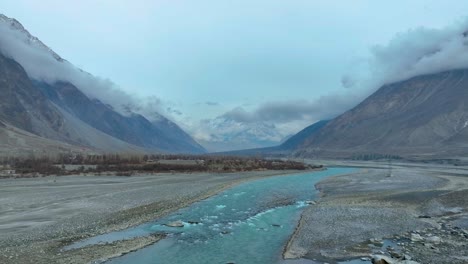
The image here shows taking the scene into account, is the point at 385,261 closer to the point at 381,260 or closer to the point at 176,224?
the point at 381,260

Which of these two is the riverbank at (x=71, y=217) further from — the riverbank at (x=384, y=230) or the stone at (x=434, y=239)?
the stone at (x=434, y=239)

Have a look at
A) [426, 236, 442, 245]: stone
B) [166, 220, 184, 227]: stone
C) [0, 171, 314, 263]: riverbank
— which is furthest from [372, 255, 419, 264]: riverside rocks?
[166, 220, 184, 227]: stone

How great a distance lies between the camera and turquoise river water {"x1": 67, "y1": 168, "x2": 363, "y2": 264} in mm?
24906

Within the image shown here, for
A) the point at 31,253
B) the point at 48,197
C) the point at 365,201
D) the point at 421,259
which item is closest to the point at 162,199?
the point at 48,197

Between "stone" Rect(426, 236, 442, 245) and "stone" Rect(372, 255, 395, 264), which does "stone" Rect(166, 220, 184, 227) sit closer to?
"stone" Rect(372, 255, 395, 264)

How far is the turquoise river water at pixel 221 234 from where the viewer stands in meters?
24.9

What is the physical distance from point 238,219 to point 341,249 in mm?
13583

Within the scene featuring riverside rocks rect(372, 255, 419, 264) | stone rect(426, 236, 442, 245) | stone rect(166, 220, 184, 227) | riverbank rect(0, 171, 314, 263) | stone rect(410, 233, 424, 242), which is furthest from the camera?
stone rect(166, 220, 184, 227)

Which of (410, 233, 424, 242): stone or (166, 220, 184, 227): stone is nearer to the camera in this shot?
(410, 233, 424, 242): stone

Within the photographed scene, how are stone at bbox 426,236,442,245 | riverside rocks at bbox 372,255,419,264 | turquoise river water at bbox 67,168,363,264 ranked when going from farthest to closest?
stone at bbox 426,236,442,245 < turquoise river water at bbox 67,168,363,264 < riverside rocks at bbox 372,255,419,264

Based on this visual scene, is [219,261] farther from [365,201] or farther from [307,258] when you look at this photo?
[365,201]

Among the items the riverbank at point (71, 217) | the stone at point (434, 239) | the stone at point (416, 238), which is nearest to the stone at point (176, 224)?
the riverbank at point (71, 217)

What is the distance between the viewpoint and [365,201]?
4728cm

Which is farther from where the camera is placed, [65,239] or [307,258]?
[65,239]
